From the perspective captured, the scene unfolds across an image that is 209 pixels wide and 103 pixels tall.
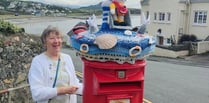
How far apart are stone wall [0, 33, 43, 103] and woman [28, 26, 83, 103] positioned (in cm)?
242

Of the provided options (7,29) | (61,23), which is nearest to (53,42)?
(7,29)

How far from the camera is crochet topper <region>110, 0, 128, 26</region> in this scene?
311 centimetres

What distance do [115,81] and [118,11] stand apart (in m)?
0.64

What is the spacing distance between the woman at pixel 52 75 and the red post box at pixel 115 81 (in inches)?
9.9

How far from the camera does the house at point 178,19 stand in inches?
1227

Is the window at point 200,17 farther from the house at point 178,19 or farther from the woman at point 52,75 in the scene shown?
the woman at point 52,75

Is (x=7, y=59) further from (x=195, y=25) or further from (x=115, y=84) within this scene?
(x=195, y=25)

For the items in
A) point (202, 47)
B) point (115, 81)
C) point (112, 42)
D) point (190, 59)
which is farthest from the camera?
point (202, 47)

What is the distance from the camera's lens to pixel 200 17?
31406mm

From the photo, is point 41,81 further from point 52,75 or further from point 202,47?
point 202,47

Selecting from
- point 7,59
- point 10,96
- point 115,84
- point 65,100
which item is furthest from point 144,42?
point 7,59

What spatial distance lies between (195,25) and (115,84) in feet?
98.7

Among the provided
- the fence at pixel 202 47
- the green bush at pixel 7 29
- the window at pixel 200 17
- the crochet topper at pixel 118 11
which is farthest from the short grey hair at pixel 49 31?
the window at pixel 200 17

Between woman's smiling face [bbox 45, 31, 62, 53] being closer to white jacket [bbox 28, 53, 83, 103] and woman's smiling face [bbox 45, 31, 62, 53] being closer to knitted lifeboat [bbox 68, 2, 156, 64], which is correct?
white jacket [bbox 28, 53, 83, 103]
